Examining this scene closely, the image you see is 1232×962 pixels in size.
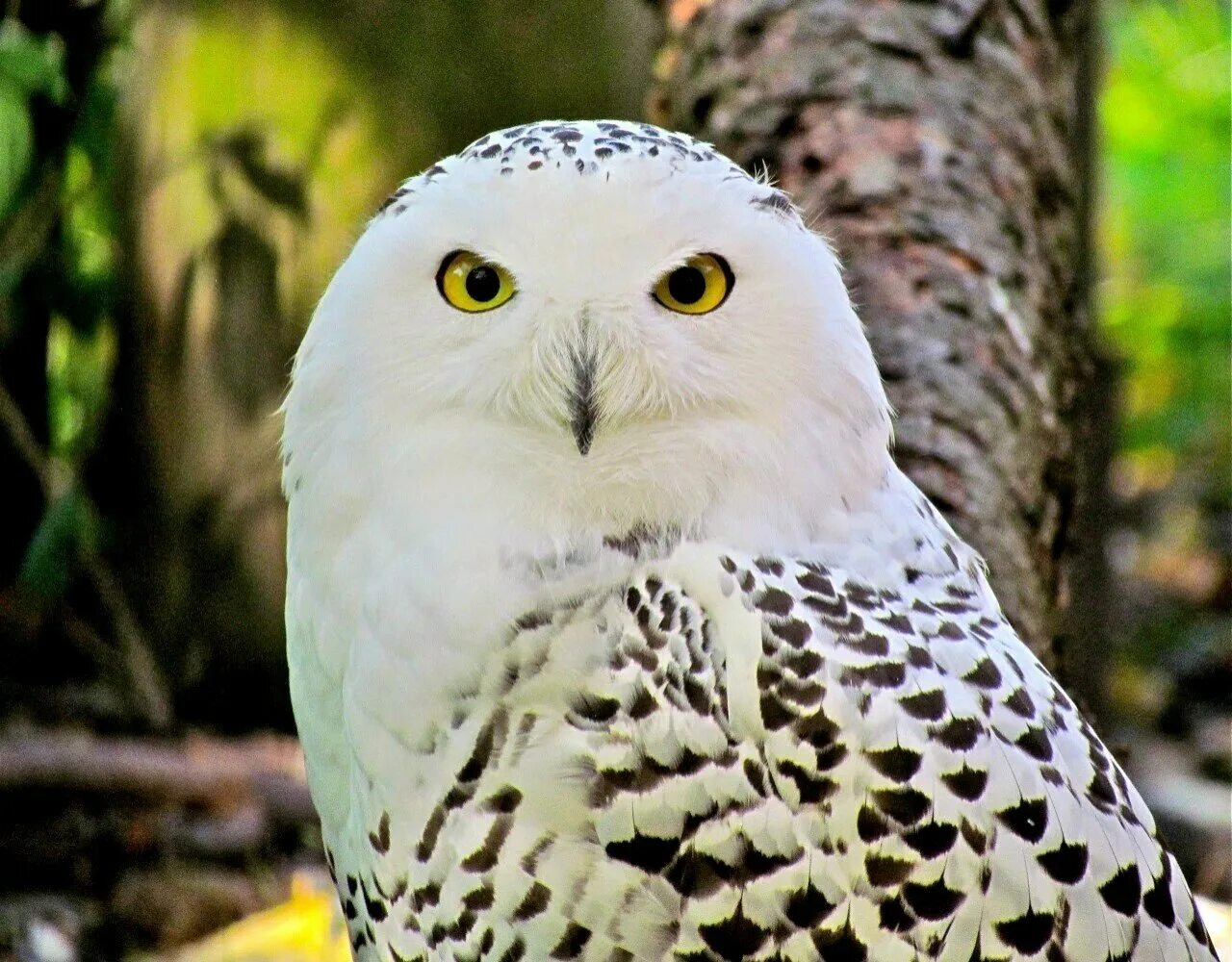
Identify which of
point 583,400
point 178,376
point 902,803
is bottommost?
point 178,376

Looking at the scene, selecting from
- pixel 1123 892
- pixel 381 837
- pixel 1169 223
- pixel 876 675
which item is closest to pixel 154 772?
pixel 381 837

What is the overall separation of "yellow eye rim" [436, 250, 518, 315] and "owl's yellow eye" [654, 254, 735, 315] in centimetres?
17

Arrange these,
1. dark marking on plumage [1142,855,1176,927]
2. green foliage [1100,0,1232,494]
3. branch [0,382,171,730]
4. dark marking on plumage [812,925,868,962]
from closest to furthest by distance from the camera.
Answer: dark marking on plumage [812,925,868,962]
dark marking on plumage [1142,855,1176,927]
branch [0,382,171,730]
green foliage [1100,0,1232,494]

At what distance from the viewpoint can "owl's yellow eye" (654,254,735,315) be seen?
1.49 m

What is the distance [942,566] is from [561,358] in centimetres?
52

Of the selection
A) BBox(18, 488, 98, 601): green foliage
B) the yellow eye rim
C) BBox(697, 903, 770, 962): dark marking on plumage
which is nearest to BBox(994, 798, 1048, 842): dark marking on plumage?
BBox(697, 903, 770, 962): dark marking on plumage

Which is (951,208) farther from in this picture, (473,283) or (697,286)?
(473,283)

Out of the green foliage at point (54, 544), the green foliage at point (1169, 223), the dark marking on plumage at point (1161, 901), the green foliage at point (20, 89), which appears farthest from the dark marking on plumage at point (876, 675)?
the green foliage at point (1169, 223)

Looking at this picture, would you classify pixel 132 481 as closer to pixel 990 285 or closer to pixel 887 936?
pixel 990 285

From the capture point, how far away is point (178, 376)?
12.2ft

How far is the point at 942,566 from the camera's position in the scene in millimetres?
1623

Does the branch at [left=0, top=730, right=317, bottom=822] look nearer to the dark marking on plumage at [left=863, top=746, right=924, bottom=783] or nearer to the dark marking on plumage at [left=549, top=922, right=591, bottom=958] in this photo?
the dark marking on plumage at [left=549, top=922, right=591, bottom=958]

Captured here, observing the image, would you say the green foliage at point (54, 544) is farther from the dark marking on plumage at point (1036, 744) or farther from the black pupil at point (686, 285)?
the dark marking on plumage at point (1036, 744)

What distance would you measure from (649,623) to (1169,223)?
217 inches
